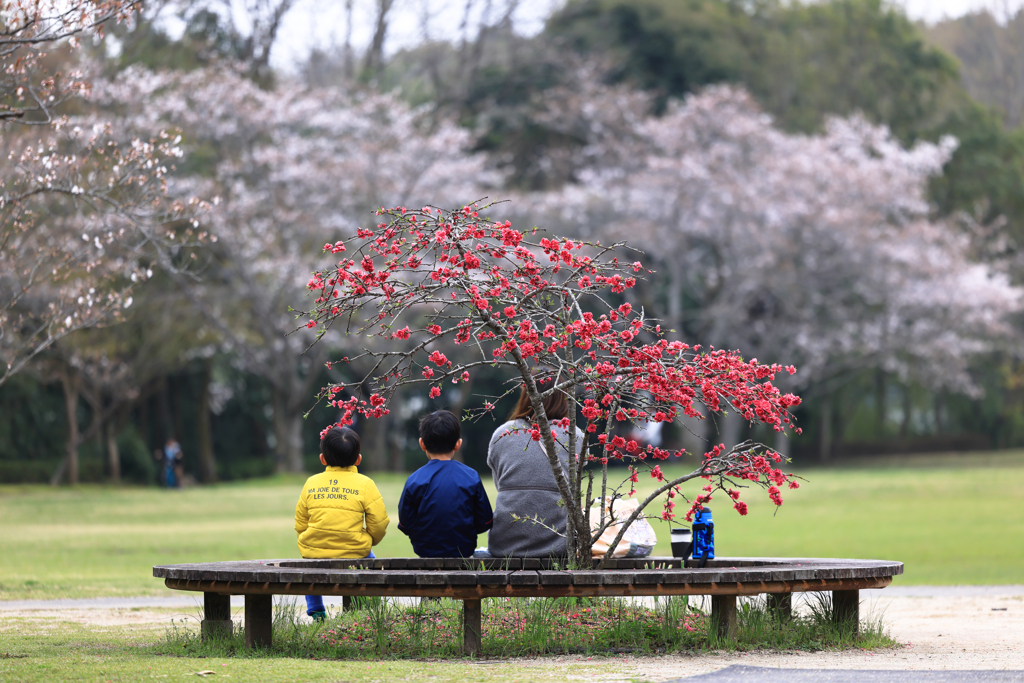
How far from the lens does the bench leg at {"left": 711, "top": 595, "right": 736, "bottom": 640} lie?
6.61m

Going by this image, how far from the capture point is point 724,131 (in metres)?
37.8

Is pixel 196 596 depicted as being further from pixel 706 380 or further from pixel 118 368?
pixel 118 368

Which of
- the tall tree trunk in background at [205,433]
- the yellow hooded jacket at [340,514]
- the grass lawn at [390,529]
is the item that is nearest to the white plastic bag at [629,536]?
the yellow hooded jacket at [340,514]

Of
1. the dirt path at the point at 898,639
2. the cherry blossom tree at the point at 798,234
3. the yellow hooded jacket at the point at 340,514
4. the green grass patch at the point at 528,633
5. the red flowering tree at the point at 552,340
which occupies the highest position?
the cherry blossom tree at the point at 798,234

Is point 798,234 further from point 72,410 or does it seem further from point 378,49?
point 72,410

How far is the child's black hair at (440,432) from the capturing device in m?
6.91

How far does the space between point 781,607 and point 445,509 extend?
6.79 feet

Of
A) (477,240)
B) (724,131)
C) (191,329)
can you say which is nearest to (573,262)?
(477,240)

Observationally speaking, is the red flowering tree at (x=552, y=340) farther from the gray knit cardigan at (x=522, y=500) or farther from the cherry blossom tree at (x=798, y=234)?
the cherry blossom tree at (x=798, y=234)

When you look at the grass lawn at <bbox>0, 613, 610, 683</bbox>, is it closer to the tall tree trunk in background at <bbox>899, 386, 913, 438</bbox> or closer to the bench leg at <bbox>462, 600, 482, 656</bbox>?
the bench leg at <bbox>462, 600, 482, 656</bbox>

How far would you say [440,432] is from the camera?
272 inches

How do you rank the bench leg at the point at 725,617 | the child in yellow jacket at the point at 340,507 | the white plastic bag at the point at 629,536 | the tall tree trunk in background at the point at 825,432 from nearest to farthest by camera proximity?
the bench leg at the point at 725,617 → the child in yellow jacket at the point at 340,507 → the white plastic bag at the point at 629,536 → the tall tree trunk in background at the point at 825,432

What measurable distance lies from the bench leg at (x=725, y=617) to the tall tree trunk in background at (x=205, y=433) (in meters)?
33.4

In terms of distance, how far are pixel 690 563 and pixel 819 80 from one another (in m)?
38.4
